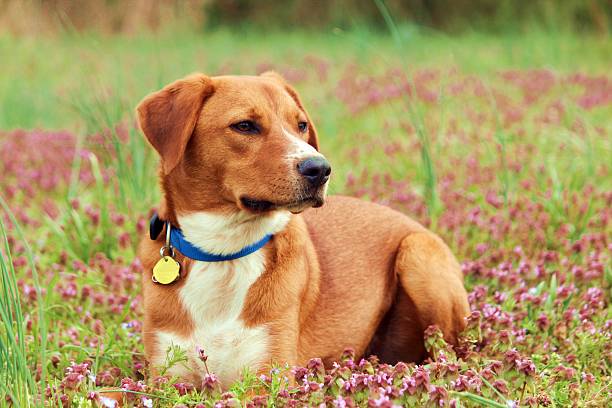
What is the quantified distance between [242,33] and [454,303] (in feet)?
43.1

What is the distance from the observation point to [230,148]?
12.1ft

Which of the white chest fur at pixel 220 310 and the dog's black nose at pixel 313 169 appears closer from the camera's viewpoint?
the dog's black nose at pixel 313 169

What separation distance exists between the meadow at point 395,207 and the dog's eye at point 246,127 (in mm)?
1076

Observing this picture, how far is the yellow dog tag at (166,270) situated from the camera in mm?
3703

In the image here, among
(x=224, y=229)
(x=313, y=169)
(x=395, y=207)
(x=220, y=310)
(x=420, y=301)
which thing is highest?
(x=313, y=169)

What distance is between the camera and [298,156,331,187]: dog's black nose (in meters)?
3.44

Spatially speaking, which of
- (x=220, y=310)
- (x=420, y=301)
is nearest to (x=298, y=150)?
(x=220, y=310)

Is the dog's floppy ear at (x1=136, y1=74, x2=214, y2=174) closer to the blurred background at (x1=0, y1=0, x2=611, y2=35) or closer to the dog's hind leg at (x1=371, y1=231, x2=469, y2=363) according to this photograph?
the dog's hind leg at (x1=371, y1=231, x2=469, y2=363)

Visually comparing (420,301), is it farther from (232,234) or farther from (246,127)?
(246,127)

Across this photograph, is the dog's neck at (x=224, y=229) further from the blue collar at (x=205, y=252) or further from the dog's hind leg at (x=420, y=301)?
the dog's hind leg at (x=420, y=301)

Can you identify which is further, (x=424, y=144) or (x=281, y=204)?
(x=424, y=144)

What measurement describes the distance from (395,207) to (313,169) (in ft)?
9.42

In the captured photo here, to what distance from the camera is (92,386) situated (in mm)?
3307

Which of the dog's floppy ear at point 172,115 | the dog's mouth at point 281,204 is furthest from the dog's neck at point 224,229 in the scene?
the dog's floppy ear at point 172,115
